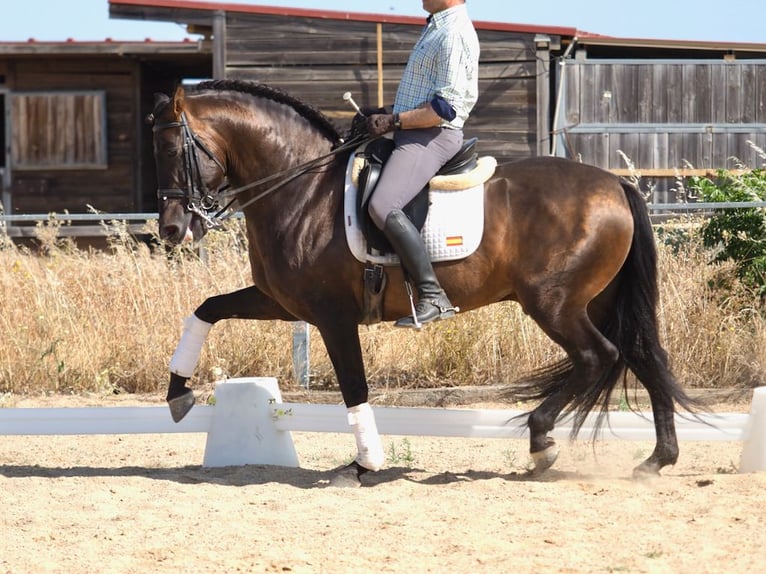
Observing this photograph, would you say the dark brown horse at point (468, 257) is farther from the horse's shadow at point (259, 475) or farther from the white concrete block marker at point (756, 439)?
the white concrete block marker at point (756, 439)

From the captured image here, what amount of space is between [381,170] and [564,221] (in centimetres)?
103

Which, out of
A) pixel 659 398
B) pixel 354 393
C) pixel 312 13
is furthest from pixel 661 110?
pixel 354 393

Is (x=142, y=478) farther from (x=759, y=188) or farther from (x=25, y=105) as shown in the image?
(x=25, y=105)

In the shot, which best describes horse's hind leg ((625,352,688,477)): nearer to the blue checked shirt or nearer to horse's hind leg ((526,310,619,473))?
horse's hind leg ((526,310,619,473))

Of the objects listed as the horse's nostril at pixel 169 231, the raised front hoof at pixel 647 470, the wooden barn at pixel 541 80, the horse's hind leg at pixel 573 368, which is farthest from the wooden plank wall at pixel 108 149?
the raised front hoof at pixel 647 470

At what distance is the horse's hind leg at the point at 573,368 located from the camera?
589 centimetres

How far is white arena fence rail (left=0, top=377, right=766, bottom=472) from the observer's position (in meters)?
6.27

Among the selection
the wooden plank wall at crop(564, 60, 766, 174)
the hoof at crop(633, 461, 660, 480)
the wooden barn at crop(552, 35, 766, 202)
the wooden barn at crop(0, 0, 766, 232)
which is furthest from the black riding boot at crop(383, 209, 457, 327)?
the wooden plank wall at crop(564, 60, 766, 174)

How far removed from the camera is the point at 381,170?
5.91m

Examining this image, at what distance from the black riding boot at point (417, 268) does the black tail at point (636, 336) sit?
92 centimetres

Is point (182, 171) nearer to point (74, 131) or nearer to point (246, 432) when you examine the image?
point (246, 432)

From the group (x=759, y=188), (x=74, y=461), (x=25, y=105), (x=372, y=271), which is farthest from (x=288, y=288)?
(x=25, y=105)

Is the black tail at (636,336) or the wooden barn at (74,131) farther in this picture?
the wooden barn at (74,131)

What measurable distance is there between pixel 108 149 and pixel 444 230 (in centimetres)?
1450
